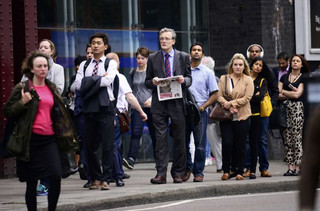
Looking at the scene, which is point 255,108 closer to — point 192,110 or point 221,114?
point 221,114

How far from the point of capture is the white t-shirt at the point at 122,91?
12727mm

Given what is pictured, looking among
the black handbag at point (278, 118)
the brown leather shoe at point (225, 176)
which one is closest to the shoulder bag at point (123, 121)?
the brown leather shoe at point (225, 176)

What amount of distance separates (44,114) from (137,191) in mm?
2947

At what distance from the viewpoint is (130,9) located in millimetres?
16719

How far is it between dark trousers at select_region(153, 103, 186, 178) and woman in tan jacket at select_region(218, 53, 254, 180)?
810 mm

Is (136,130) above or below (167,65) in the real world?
below

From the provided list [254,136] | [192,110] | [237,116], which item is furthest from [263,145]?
[192,110]

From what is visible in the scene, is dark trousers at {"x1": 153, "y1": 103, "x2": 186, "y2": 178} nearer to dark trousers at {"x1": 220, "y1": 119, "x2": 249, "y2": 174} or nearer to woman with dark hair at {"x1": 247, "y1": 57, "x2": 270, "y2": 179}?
dark trousers at {"x1": 220, "y1": 119, "x2": 249, "y2": 174}

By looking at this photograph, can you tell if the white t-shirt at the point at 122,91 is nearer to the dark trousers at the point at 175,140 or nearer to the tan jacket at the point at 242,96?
the dark trousers at the point at 175,140

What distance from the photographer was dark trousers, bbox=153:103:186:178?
40.2 feet

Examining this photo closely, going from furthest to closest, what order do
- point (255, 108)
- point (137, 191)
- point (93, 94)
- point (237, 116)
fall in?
point (255, 108), point (237, 116), point (93, 94), point (137, 191)

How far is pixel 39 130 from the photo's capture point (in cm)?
825

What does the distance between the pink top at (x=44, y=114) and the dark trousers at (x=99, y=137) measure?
2.85 m

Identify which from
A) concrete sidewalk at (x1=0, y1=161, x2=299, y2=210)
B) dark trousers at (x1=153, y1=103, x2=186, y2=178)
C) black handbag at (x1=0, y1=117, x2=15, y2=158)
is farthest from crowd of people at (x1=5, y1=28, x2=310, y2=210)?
black handbag at (x1=0, y1=117, x2=15, y2=158)
